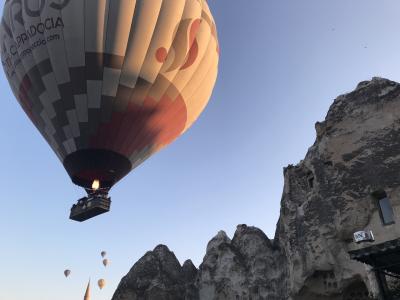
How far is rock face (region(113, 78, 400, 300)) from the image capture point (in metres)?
19.8

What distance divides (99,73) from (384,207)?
15.1m

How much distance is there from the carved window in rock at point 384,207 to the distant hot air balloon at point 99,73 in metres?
11.6

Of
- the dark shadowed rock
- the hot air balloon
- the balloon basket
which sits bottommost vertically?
the dark shadowed rock

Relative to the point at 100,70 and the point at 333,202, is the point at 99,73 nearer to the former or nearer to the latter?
the point at 100,70

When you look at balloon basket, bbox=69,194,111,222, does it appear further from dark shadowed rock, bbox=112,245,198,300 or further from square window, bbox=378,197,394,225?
square window, bbox=378,197,394,225

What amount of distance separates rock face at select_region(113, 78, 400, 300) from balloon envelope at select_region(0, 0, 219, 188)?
28.3 feet

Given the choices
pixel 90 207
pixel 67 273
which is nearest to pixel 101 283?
pixel 67 273

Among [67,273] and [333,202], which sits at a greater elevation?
[67,273]

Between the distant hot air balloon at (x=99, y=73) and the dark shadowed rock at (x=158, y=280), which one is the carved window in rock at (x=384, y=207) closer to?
the distant hot air balloon at (x=99, y=73)

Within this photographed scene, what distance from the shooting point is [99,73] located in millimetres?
21344

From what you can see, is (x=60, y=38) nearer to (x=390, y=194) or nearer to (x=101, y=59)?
(x=101, y=59)

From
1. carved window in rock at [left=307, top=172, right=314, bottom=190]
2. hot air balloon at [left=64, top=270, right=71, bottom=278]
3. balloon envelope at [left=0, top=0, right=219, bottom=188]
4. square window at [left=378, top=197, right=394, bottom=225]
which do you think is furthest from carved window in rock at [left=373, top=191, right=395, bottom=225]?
hot air balloon at [left=64, top=270, right=71, bottom=278]

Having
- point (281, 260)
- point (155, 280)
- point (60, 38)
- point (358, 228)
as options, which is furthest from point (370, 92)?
point (155, 280)

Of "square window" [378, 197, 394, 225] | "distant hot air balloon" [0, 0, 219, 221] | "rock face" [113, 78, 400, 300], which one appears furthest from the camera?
"distant hot air balloon" [0, 0, 219, 221]
